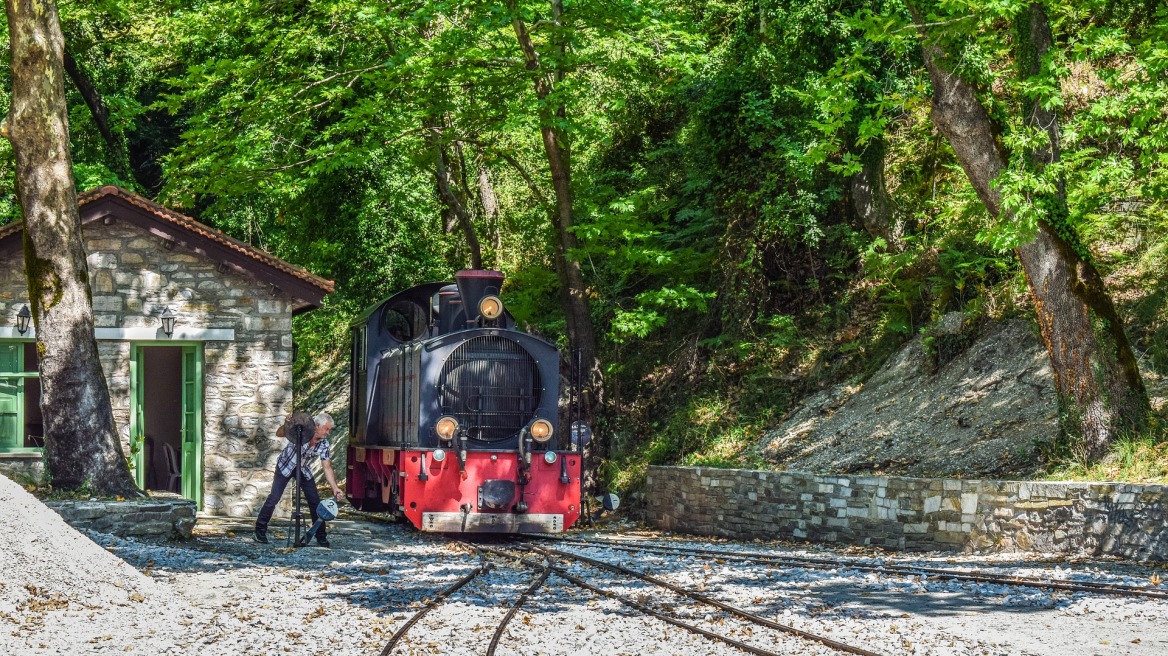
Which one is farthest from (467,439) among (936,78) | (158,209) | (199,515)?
(936,78)

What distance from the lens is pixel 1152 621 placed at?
8086 mm

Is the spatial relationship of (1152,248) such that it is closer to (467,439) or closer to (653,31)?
(653,31)

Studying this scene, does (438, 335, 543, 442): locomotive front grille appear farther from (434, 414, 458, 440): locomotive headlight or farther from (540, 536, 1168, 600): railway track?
(540, 536, 1168, 600): railway track

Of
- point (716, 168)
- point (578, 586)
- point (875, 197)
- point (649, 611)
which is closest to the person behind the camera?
point (649, 611)

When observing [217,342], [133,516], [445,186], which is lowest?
[133,516]

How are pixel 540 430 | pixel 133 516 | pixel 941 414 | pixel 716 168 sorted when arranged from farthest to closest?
pixel 716 168, pixel 941 414, pixel 540 430, pixel 133 516

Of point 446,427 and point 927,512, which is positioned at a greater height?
point 446,427

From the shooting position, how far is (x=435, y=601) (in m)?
8.94

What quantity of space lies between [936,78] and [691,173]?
9.53 m

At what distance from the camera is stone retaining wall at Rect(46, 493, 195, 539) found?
1179cm

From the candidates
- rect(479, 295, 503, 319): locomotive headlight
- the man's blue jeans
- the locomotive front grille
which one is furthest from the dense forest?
the man's blue jeans

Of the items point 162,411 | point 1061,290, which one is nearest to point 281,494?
point 162,411

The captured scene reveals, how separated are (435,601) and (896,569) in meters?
4.17

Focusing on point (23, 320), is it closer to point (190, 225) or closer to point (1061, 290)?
point (190, 225)
